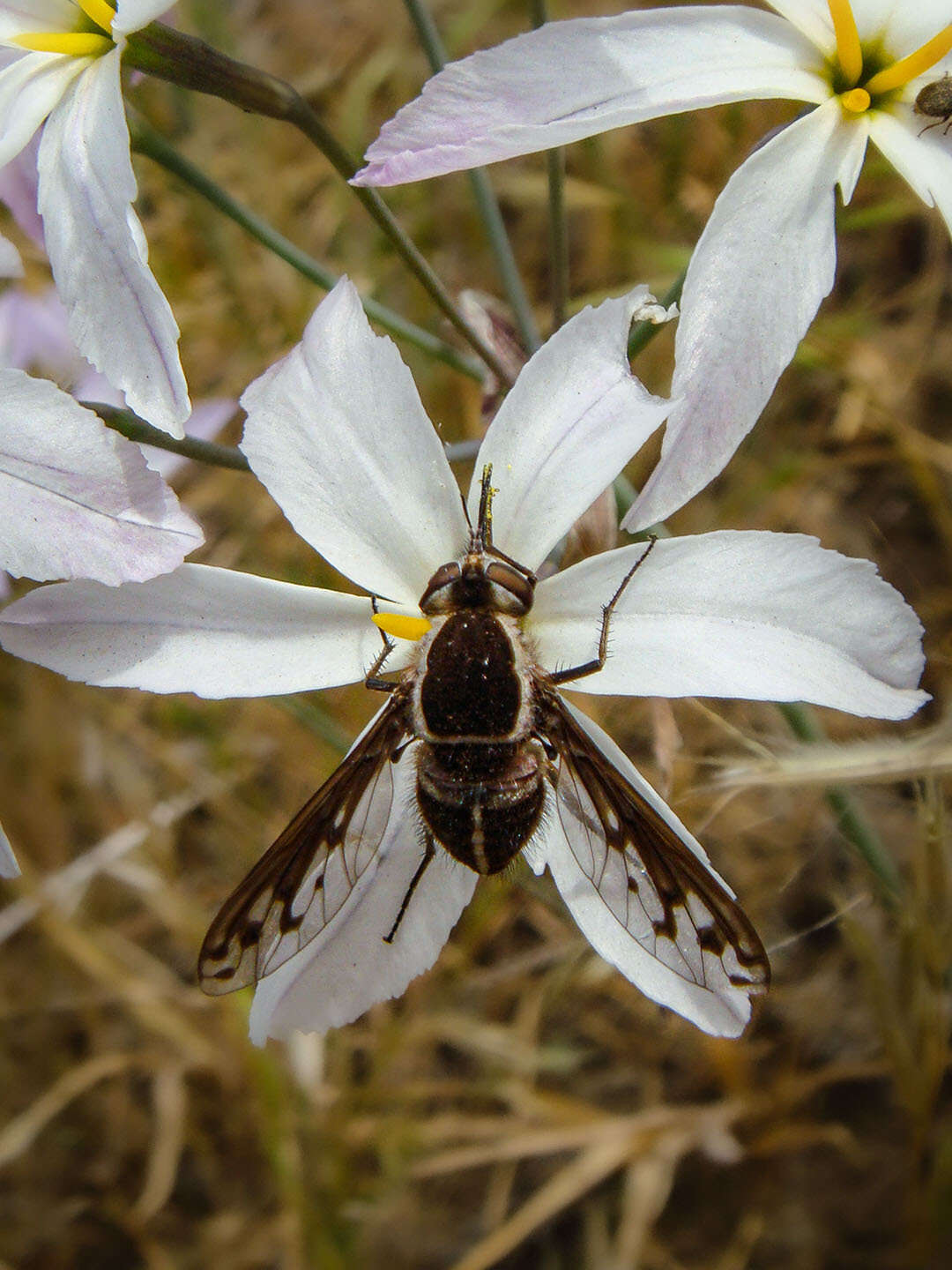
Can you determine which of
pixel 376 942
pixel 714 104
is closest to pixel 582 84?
pixel 714 104

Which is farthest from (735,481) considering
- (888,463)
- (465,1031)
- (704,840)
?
(465,1031)

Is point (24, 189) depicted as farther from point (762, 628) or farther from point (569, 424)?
point (762, 628)

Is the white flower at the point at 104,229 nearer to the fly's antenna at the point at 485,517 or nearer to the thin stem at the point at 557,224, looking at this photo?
the fly's antenna at the point at 485,517

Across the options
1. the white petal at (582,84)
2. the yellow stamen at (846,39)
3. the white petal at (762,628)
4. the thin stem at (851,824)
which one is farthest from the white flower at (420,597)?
the thin stem at (851,824)

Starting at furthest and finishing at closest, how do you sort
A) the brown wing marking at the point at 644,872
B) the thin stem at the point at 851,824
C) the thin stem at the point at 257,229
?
the thin stem at the point at 851,824
the thin stem at the point at 257,229
the brown wing marking at the point at 644,872

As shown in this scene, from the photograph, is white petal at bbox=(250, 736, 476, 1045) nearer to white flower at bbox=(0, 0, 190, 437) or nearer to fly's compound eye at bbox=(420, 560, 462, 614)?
fly's compound eye at bbox=(420, 560, 462, 614)

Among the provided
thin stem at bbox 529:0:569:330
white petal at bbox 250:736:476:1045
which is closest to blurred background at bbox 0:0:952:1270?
thin stem at bbox 529:0:569:330
